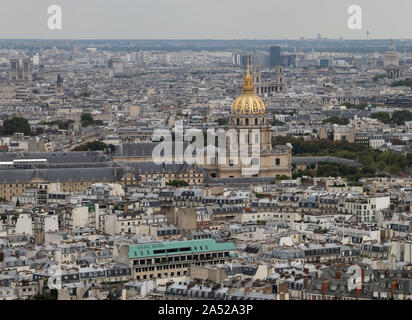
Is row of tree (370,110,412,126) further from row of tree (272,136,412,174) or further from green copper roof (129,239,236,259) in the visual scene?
green copper roof (129,239,236,259)

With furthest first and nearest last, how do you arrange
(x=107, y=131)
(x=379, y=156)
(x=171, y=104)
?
(x=171, y=104), (x=107, y=131), (x=379, y=156)

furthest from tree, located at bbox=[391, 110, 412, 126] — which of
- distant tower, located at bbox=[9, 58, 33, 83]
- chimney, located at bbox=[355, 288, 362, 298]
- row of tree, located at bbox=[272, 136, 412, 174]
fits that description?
distant tower, located at bbox=[9, 58, 33, 83]

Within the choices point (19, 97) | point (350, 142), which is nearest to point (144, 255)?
point (350, 142)

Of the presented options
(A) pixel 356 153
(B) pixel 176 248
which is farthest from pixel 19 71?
(B) pixel 176 248

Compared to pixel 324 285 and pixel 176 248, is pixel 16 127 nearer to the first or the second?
pixel 176 248
